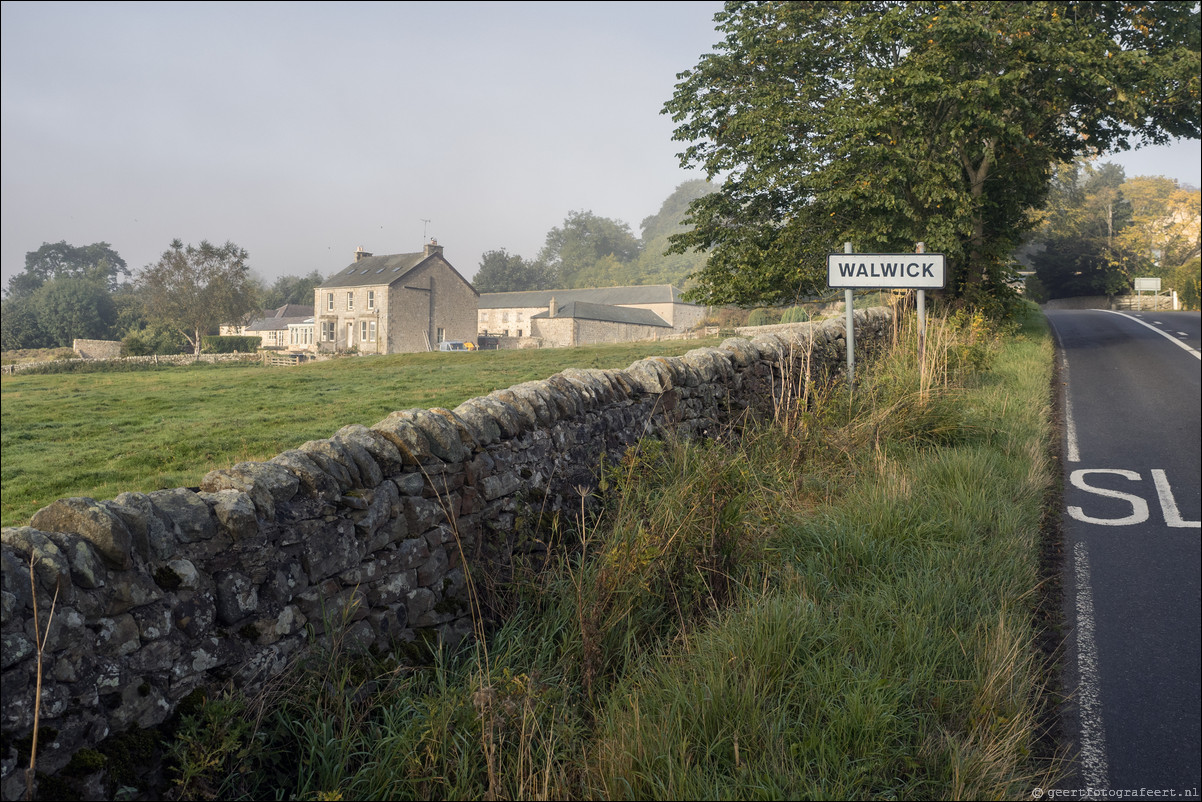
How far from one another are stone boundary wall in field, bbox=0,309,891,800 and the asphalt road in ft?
10.5

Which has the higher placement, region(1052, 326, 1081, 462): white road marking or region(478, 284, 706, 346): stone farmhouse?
region(478, 284, 706, 346): stone farmhouse

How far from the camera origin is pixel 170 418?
13.5 meters

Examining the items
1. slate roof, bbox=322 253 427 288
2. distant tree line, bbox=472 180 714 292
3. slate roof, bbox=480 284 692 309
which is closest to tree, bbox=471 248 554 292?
distant tree line, bbox=472 180 714 292

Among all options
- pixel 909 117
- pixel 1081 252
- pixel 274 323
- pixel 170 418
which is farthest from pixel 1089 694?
pixel 274 323

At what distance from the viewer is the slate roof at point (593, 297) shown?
275 ft

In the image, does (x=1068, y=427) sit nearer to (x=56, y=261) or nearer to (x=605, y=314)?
(x=605, y=314)

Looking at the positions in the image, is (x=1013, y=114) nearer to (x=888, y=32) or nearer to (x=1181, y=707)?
(x=888, y=32)

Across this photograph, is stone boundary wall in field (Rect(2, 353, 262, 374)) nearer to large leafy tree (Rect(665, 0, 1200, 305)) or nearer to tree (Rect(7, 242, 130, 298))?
large leafy tree (Rect(665, 0, 1200, 305))

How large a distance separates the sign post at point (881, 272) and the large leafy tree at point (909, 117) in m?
7.76

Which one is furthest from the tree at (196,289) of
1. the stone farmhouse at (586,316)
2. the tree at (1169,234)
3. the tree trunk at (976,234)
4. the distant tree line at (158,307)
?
the tree at (1169,234)

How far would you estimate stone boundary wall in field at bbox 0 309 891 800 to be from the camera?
2451mm

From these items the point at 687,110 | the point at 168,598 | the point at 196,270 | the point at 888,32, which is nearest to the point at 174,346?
the point at 196,270

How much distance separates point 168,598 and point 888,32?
17386 millimetres

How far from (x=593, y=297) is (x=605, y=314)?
12256 millimetres
